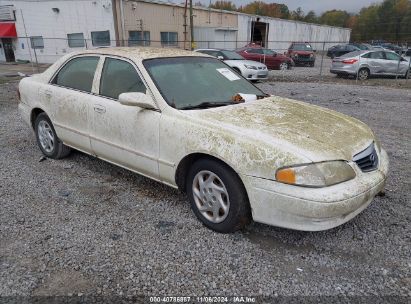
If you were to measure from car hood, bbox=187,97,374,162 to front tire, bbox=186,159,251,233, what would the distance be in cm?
37

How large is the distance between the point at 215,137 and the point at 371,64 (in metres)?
15.9

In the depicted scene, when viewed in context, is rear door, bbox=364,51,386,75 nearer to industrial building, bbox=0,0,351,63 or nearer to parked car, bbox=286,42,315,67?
industrial building, bbox=0,0,351,63

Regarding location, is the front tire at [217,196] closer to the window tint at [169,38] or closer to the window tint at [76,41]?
the window tint at [76,41]

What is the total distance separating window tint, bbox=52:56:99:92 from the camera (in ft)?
13.7

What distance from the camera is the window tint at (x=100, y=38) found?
80.6 ft

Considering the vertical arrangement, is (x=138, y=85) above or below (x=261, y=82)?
above

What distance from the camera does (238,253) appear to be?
9.56ft

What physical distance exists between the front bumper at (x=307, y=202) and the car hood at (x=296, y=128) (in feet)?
0.79

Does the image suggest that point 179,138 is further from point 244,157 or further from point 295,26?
point 295,26

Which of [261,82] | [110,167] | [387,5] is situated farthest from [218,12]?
[387,5]

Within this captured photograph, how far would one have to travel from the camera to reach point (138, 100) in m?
3.33

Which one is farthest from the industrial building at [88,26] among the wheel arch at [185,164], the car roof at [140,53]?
the wheel arch at [185,164]

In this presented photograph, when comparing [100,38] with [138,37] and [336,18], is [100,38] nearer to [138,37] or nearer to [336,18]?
[138,37]

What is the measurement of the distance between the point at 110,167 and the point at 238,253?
2494 millimetres
